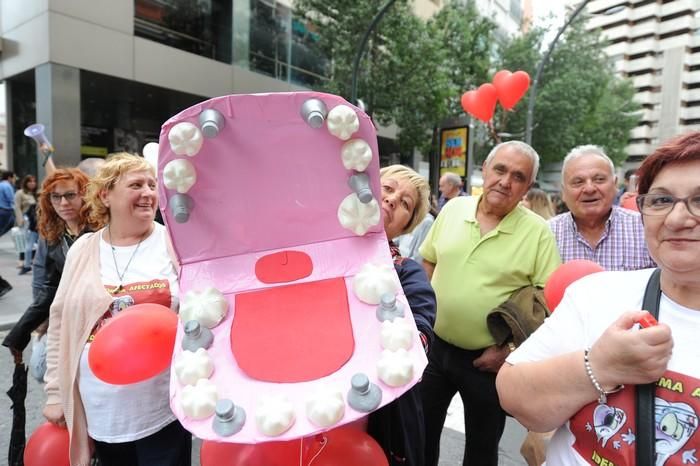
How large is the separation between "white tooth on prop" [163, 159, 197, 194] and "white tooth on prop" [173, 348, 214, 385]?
0.46 metres

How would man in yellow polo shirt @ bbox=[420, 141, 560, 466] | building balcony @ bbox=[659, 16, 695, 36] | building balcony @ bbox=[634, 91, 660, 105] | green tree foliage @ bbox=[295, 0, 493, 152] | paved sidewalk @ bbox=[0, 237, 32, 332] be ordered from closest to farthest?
1. man in yellow polo shirt @ bbox=[420, 141, 560, 466]
2. paved sidewalk @ bbox=[0, 237, 32, 332]
3. green tree foliage @ bbox=[295, 0, 493, 152]
4. building balcony @ bbox=[659, 16, 695, 36]
5. building balcony @ bbox=[634, 91, 660, 105]

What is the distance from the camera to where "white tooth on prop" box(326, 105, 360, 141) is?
1203mm

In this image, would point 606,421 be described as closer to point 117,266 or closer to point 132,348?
point 132,348

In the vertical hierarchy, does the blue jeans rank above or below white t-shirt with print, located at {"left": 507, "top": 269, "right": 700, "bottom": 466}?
below

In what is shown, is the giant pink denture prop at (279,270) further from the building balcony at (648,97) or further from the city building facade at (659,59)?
the building balcony at (648,97)

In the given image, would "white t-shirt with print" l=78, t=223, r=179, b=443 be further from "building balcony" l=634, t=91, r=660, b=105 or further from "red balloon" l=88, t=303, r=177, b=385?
"building balcony" l=634, t=91, r=660, b=105

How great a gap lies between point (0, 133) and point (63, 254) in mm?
14644

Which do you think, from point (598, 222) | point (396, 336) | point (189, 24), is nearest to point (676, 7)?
point (189, 24)

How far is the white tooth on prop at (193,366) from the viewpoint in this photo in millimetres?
1098

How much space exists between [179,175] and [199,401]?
1.98ft

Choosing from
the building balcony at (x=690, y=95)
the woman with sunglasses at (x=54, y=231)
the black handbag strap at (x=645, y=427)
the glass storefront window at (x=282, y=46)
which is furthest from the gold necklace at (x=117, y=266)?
the building balcony at (x=690, y=95)

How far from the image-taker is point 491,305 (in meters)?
1.96

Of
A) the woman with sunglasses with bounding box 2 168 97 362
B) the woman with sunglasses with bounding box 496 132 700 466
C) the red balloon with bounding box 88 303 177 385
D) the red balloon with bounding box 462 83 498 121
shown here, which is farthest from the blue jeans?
the woman with sunglasses with bounding box 496 132 700 466

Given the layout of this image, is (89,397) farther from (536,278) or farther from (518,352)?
(536,278)
